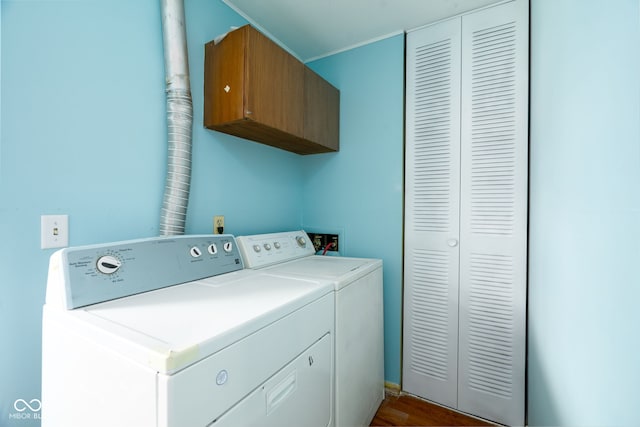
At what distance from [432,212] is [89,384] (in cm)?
177

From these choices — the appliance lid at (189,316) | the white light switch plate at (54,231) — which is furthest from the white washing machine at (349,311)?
the white light switch plate at (54,231)

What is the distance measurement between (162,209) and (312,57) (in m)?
1.72

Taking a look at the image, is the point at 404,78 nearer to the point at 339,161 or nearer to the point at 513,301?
the point at 339,161

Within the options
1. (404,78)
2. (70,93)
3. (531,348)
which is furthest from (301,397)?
(404,78)

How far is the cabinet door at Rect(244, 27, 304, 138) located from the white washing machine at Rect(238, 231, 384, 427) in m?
0.66

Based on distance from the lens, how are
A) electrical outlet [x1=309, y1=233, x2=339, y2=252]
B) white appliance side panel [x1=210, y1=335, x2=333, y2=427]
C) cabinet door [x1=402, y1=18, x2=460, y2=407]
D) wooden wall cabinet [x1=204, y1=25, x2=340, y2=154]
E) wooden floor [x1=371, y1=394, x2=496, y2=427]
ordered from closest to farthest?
white appliance side panel [x1=210, y1=335, x2=333, y2=427], wooden wall cabinet [x1=204, y1=25, x2=340, y2=154], wooden floor [x1=371, y1=394, x2=496, y2=427], cabinet door [x1=402, y1=18, x2=460, y2=407], electrical outlet [x1=309, y1=233, x2=339, y2=252]

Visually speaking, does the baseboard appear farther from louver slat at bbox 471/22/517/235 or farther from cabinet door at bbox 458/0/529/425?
louver slat at bbox 471/22/517/235

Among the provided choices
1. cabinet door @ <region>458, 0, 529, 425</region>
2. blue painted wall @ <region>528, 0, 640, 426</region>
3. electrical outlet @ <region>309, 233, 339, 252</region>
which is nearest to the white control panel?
electrical outlet @ <region>309, 233, 339, 252</region>

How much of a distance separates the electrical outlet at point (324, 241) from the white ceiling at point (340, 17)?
145cm

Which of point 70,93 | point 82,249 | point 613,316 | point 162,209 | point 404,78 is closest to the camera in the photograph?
point 613,316

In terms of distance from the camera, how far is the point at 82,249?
883 mm

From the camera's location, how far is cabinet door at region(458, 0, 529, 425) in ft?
5.07

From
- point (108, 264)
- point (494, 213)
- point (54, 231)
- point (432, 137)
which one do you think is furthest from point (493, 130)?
point (54, 231)

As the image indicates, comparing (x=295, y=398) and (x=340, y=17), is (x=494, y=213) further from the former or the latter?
(x=340, y=17)
